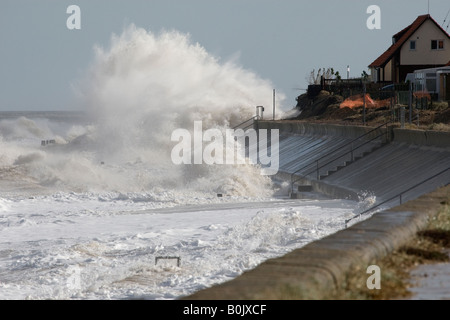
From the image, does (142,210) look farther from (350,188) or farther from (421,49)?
(421,49)

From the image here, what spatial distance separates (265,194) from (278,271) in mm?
24219

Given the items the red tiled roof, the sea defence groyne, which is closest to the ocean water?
the sea defence groyne

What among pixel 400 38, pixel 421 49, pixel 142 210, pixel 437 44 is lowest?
pixel 142 210

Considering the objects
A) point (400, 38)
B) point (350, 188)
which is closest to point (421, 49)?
point (400, 38)

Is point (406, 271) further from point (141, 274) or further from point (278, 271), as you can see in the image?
point (141, 274)

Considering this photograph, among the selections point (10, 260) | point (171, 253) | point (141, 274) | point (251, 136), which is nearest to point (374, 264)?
point (141, 274)

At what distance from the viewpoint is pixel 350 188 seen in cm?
2475

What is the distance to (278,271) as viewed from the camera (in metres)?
5.49

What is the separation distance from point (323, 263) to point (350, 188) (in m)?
19.3

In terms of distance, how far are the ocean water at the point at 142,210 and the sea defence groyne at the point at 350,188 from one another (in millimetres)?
1263

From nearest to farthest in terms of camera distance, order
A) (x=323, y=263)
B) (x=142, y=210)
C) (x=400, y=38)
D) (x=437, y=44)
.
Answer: (x=323, y=263) < (x=142, y=210) < (x=437, y=44) < (x=400, y=38)

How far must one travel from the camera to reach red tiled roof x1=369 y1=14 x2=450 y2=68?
63.8m

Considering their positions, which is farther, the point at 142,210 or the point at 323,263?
the point at 142,210

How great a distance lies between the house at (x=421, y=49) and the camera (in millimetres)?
63531
